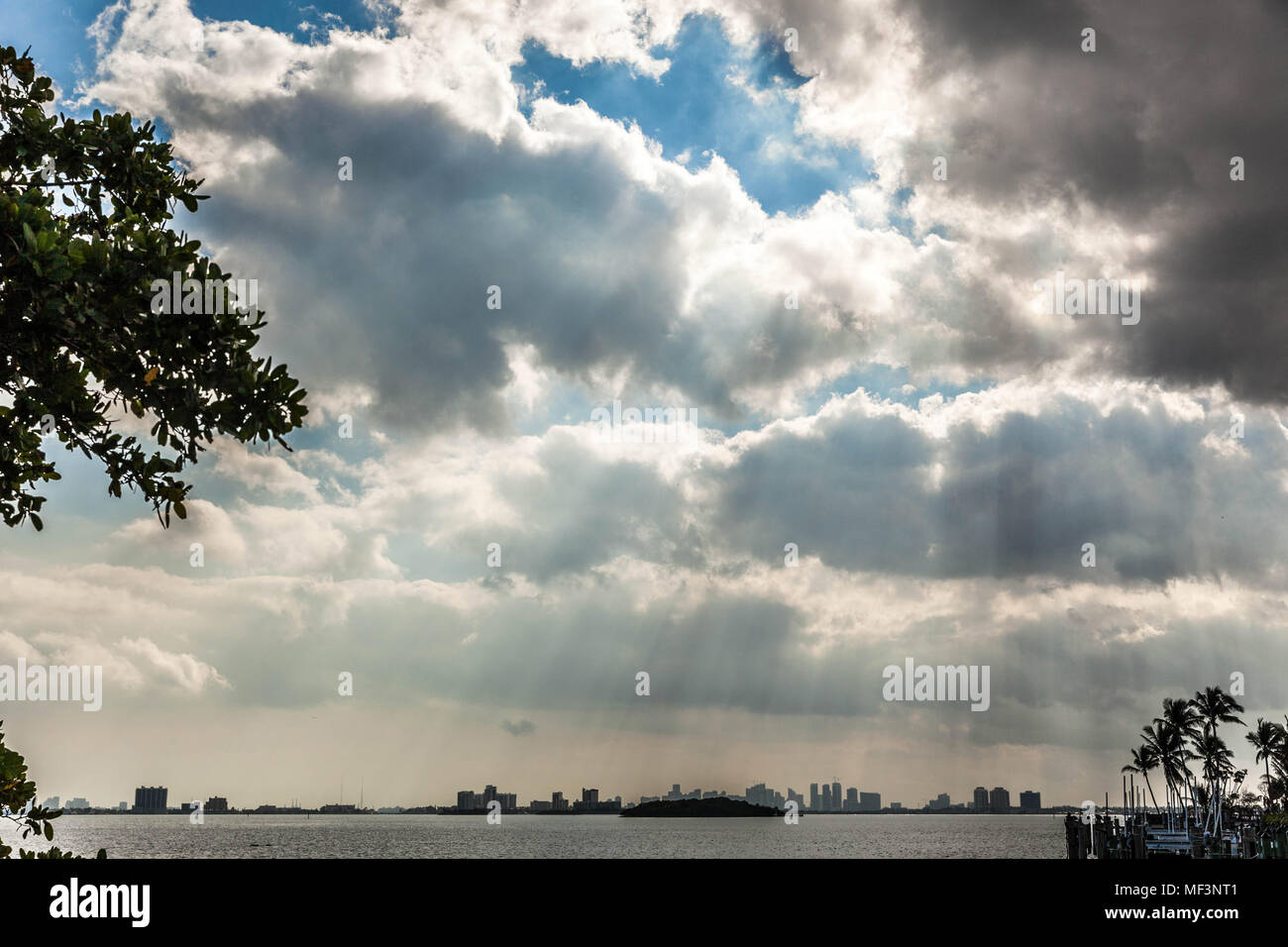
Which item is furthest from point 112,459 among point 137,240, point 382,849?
point 382,849

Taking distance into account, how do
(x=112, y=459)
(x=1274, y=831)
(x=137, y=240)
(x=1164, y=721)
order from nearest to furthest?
(x=137, y=240)
(x=112, y=459)
(x=1274, y=831)
(x=1164, y=721)

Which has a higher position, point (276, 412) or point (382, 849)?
point (276, 412)

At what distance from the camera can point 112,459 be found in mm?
6316

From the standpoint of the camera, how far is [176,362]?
224 inches
